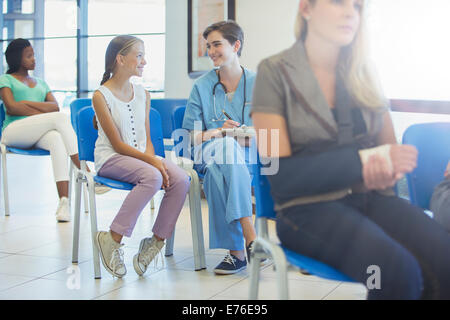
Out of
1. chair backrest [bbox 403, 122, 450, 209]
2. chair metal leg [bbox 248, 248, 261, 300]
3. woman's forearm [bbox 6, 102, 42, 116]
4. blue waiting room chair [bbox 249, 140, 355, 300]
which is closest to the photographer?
blue waiting room chair [bbox 249, 140, 355, 300]

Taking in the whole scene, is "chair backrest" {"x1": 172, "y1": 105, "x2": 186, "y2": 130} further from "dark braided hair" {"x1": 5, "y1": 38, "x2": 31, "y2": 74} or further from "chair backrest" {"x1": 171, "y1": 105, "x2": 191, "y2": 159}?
"dark braided hair" {"x1": 5, "y1": 38, "x2": 31, "y2": 74}

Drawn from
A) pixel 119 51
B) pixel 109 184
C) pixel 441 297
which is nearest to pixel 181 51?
pixel 119 51

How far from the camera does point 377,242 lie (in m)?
1.28

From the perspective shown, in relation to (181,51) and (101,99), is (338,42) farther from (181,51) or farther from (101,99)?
(181,51)

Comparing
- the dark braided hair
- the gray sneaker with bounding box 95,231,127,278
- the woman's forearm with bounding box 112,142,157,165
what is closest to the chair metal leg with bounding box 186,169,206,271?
the woman's forearm with bounding box 112,142,157,165

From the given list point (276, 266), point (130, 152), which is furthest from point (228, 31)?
point (276, 266)

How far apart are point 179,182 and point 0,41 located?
624 cm

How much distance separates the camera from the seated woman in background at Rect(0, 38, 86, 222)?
3861 mm

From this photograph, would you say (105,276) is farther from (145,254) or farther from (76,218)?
(76,218)

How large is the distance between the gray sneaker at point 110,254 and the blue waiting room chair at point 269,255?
104 cm

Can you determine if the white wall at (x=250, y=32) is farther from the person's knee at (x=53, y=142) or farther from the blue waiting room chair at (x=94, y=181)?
the blue waiting room chair at (x=94, y=181)

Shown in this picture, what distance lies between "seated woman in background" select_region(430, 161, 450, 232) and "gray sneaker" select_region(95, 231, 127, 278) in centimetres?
125

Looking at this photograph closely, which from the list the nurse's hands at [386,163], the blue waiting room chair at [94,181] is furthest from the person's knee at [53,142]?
the nurse's hands at [386,163]

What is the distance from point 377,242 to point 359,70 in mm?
416
